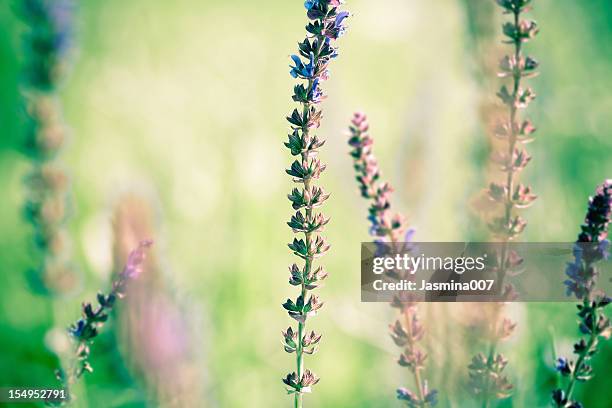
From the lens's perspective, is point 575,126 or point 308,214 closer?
point 308,214

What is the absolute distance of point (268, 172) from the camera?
4.06 m

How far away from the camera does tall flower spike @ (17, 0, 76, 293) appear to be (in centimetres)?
280

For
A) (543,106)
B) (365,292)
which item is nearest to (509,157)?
(365,292)

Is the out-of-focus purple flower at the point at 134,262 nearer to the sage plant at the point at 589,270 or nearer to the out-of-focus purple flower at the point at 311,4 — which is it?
the out-of-focus purple flower at the point at 311,4

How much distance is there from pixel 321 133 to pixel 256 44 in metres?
2.35

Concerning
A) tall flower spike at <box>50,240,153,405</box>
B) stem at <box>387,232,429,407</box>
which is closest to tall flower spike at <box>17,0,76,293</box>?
tall flower spike at <box>50,240,153,405</box>

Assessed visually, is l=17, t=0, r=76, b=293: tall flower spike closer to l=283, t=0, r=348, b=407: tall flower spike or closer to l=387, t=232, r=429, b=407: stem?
l=283, t=0, r=348, b=407: tall flower spike

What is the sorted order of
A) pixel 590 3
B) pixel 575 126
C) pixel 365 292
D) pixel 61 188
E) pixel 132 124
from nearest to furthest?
pixel 365 292 → pixel 61 188 → pixel 575 126 → pixel 590 3 → pixel 132 124

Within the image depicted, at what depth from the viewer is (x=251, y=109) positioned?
3.80 metres

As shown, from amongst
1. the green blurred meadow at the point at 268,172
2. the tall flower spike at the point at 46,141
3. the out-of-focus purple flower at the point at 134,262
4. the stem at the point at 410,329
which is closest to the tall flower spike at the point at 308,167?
the stem at the point at 410,329

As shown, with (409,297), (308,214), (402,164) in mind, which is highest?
(402,164)

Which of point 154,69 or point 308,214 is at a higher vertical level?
point 154,69

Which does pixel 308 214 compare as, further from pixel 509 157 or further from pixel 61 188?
pixel 61 188

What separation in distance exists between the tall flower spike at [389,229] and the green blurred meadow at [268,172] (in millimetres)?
324
